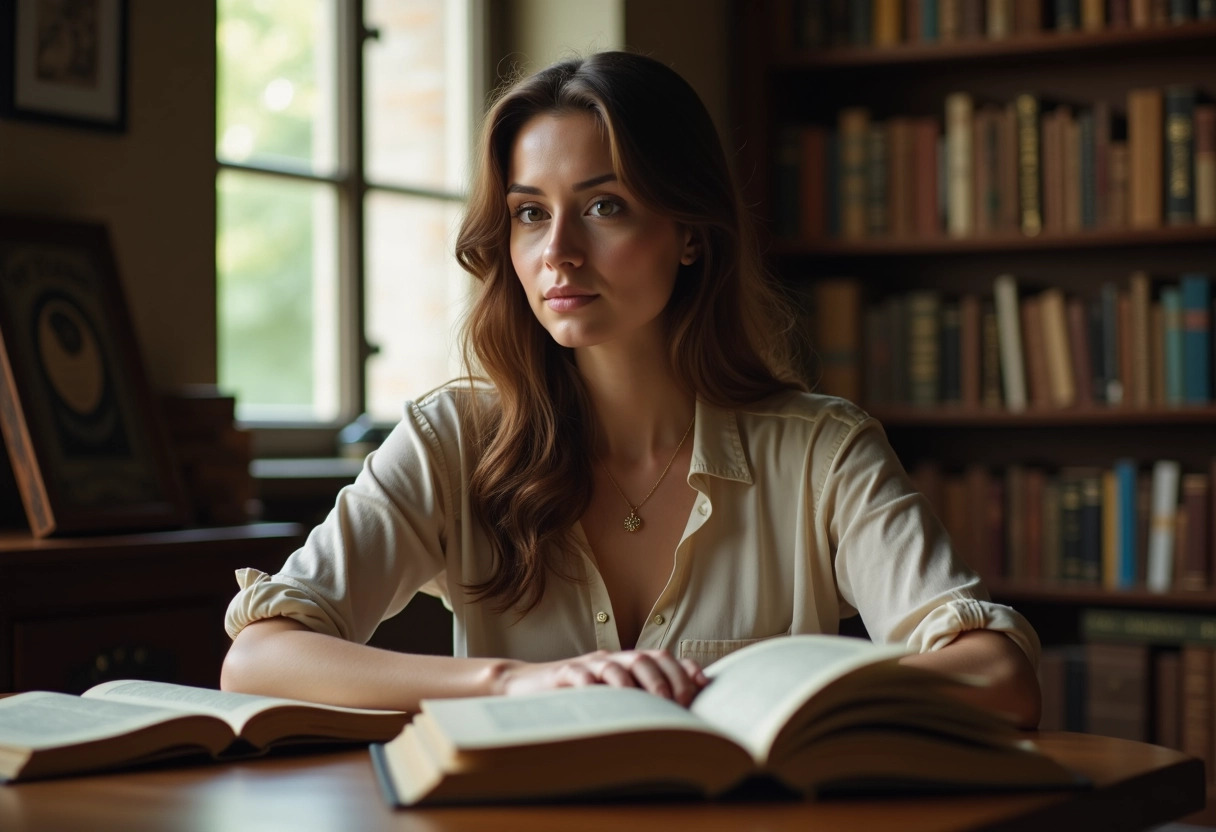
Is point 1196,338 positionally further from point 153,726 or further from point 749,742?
point 153,726

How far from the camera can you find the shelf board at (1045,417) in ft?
10.4

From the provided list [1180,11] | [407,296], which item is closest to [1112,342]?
[1180,11]

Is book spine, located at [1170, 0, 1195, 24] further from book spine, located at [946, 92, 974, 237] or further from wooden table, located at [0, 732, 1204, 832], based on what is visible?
wooden table, located at [0, 732, 1204, 832]

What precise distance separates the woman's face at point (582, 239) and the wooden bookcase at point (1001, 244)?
1.70 metres

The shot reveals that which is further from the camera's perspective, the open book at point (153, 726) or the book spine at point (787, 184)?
the book spine at point (787, 184)

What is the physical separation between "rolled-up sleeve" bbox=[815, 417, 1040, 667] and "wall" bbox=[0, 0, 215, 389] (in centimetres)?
128

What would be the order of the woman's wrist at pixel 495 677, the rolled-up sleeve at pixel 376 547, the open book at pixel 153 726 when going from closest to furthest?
the open book at pixel 153 726, the woman's wrist at pixel 495 677, the rolled-up sleeve at pixel 376 547

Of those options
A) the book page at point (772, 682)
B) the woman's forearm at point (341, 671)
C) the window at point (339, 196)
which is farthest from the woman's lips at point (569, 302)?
the window at point (339, 196)

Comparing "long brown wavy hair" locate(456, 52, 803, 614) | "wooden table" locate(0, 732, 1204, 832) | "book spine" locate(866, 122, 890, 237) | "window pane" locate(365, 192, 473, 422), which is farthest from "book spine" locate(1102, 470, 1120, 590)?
"wooden table" locate(0, 732, 1204, 832)

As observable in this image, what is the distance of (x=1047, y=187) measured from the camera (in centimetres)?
333

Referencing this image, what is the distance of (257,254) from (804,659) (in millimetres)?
2173

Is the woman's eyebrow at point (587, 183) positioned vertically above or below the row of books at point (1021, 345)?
above

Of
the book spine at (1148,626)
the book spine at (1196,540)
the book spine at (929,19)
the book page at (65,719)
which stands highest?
the book spine at (929,19)

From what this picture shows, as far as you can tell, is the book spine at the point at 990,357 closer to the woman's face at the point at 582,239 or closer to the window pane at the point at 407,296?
the window pane at the point at 407,296
